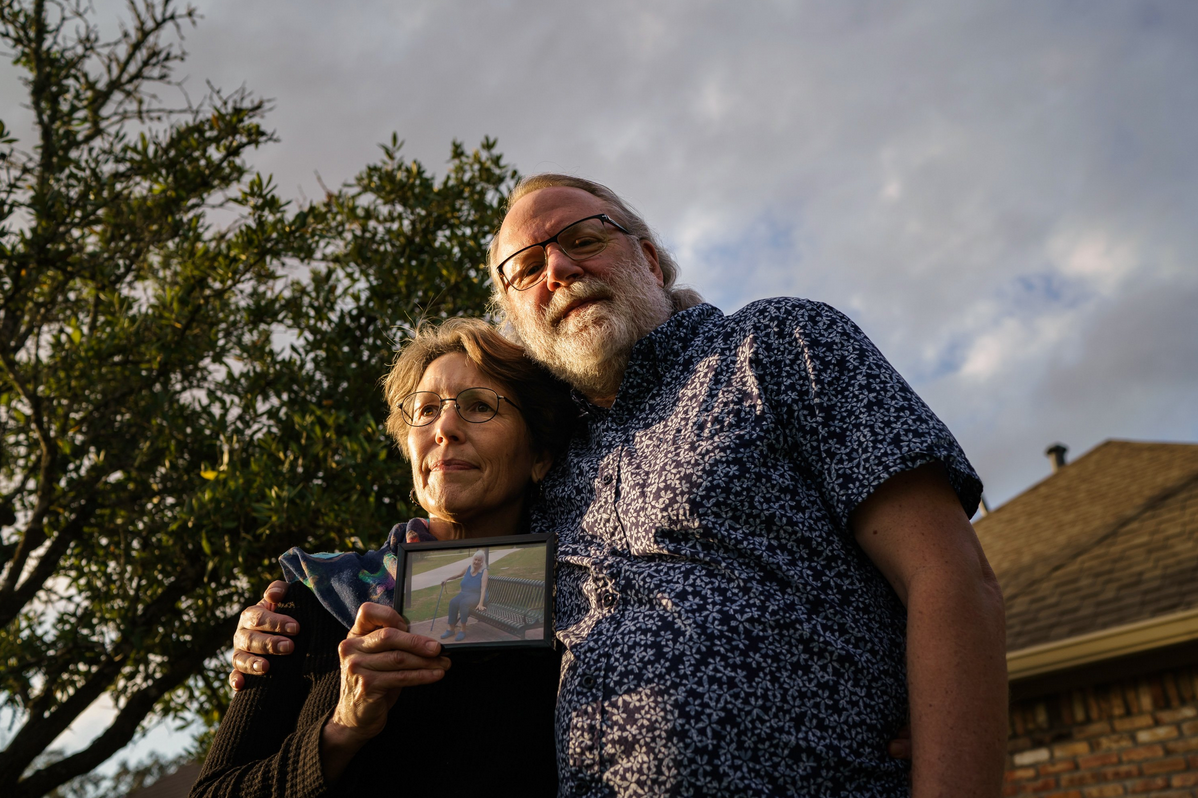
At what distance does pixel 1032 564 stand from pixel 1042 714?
8.29ft

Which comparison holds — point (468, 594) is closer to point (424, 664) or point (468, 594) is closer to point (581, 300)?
point (424, 664)

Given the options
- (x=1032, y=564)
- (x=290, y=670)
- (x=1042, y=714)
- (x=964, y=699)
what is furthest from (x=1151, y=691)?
(x=290, y=670)

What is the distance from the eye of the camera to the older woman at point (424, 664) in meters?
1.91

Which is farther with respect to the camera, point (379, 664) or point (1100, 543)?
point (1100, 543)

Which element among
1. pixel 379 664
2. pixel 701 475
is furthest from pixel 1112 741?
pixel 379 664

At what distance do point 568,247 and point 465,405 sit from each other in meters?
0.60

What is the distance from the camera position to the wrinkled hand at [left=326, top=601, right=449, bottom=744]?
1831 millimetres

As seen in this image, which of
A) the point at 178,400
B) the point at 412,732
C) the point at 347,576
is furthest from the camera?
the point at 178,400

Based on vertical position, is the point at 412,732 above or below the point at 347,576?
below

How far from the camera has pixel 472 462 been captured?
2.56 m

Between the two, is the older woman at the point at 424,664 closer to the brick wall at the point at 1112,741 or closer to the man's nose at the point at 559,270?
the man's nose at the point at 559,270

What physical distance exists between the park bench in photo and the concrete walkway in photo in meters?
0.06

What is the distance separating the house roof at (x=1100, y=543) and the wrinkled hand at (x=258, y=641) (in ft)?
19.9

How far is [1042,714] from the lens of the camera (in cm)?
652
